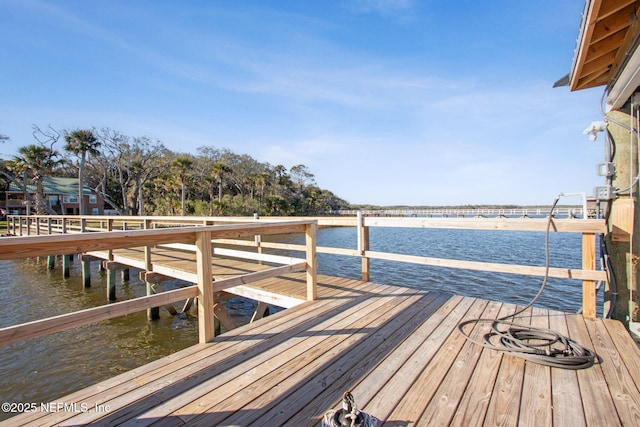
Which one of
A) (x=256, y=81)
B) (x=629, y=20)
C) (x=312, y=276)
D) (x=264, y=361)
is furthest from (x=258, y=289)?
(x=256, y=81)

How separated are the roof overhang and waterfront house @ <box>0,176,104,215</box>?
1591 inches

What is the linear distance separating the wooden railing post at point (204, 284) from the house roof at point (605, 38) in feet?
10.5

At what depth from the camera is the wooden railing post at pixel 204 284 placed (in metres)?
2.25

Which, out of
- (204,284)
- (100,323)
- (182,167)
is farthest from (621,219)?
(182,167)

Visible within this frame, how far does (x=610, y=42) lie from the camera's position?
2566 millimetres

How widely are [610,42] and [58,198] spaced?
45.9 metres

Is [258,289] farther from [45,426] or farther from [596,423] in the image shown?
[596,423]

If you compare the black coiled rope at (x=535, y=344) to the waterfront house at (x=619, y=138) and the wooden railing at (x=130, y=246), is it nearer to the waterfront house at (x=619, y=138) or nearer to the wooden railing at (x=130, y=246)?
the waterfront house at (x=619, y=138)

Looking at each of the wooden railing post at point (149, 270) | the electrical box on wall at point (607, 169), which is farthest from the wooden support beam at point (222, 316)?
the electrical box on wall at point (607, 169)

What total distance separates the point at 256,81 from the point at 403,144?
1120 cm

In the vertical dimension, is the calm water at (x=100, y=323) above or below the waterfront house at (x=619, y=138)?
below

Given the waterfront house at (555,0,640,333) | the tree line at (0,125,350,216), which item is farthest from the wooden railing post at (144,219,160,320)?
the tree line at (0,125,350,216)

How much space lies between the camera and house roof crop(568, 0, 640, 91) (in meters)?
2.05

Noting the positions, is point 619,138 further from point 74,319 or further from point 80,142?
point 80,142
